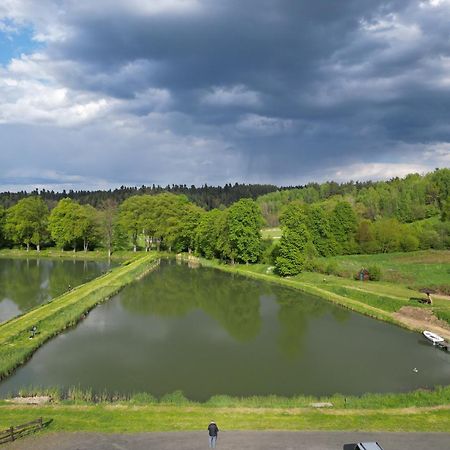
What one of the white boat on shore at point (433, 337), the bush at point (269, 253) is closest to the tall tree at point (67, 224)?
the bush at point (269, 253)

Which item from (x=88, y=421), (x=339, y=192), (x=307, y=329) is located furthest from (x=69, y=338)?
(x=339, y=192)

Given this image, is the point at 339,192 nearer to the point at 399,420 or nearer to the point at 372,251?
the point at 372,251

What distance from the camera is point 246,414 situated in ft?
69.2

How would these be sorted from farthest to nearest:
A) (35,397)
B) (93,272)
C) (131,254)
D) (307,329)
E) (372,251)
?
(131,254) < (372,251) < (93,272) < (307,329) < (35,397)

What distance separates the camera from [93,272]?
73562 mm

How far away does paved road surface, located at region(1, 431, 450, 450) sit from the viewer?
1775cm

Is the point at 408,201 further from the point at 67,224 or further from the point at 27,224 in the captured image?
the point at 27,224

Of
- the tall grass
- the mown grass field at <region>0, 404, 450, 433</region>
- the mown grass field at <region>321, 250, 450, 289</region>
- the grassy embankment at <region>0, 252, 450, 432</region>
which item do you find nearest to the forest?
the mown grass field at <region>321, 250, 450, 289</region>

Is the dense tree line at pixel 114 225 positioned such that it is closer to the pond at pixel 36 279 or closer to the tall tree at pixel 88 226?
the tall tree at pixel 88 226

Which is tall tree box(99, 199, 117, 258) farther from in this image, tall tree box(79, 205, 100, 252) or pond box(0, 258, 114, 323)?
pond box(0, 258, 114, 323)

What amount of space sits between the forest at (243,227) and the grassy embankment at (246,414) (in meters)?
44.6

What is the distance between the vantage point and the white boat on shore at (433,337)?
115 ft

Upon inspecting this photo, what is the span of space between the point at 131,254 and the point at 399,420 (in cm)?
8261

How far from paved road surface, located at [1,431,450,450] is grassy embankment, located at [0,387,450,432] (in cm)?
56
